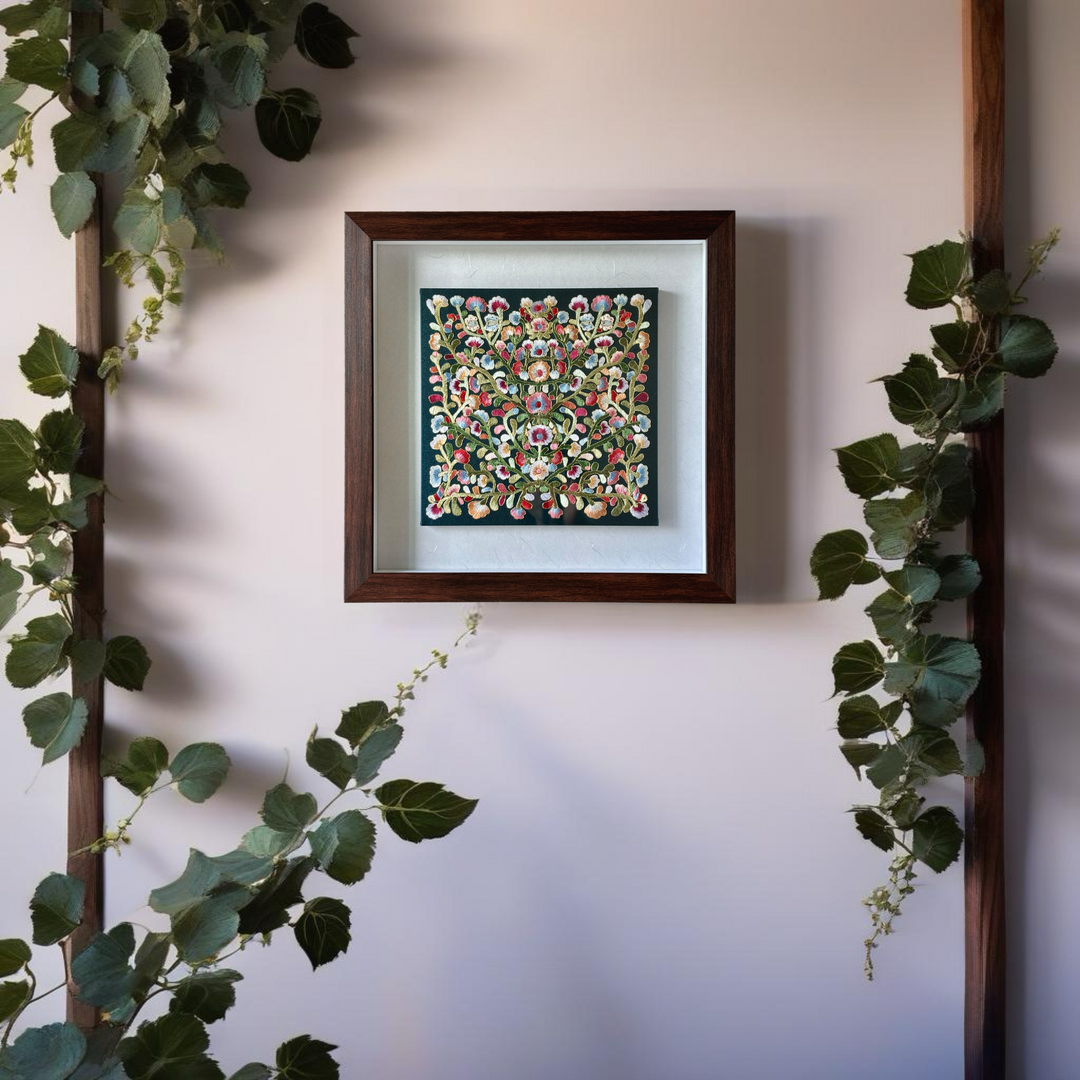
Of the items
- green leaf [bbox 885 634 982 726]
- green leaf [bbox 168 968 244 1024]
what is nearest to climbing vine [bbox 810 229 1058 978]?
green leaf [bbox 885 634 982 726]

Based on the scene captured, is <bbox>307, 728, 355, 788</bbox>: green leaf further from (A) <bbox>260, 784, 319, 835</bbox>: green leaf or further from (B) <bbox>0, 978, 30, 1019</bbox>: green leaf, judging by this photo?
(B) <bbox>0, 978, 30, 1019</bbox>: green leaf

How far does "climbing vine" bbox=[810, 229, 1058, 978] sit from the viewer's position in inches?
42.2

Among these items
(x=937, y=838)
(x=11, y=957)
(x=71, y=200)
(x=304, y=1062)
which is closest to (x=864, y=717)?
(x=937, y=838)

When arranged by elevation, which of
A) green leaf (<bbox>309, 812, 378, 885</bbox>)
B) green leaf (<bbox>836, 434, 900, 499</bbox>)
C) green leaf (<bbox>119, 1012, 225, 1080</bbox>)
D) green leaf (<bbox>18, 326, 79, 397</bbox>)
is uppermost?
green leaf (<bbox>18, 326, 79, 397</bbox>)

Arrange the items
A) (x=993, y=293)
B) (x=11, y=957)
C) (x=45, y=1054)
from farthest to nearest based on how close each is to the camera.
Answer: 1. (x=993, y=293)
2. (x=11, y=957)
3. (x=45, y=1054)

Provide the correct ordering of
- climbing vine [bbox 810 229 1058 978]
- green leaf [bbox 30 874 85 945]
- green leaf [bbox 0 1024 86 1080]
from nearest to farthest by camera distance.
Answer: green leaf [bbox 0 1024 86 1080]
green leaf [bbox 30 874 85 945]
climbing vine [bbox 810 229 1058 978]

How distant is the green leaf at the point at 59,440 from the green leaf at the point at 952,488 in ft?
3.43

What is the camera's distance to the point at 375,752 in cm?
→ 103

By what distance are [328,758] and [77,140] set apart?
2.59 feet

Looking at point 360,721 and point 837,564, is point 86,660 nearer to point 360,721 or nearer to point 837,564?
point 360,721

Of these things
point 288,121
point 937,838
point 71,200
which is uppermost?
point 288,121

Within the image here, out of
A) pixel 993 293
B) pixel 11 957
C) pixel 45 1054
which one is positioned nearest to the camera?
pixel 45 1054

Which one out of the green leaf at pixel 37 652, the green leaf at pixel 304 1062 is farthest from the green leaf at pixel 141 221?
the green leaf at pixel 304 1062

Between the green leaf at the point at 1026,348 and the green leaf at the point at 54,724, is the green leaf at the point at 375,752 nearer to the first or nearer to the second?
the green leaf at the point at 54,724
